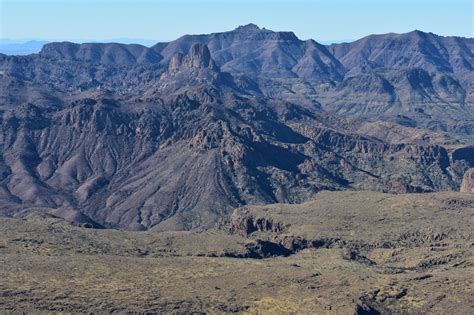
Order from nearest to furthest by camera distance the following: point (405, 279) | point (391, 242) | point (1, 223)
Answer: point (405, 279) < point (1, 223) < point (391, 242)

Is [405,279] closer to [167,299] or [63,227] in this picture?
[167,299]

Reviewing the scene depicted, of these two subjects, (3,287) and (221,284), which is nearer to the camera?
(3,287)

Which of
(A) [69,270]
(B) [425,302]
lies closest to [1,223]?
(A) [69,270]

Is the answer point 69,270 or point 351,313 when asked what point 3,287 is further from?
point 351,313

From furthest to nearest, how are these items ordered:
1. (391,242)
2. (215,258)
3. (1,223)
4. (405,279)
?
(391,242), (1,223), (215,258), (405,279)

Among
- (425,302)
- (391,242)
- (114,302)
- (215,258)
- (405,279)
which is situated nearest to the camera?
(114,302)

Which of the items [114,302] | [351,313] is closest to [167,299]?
[114,302]
